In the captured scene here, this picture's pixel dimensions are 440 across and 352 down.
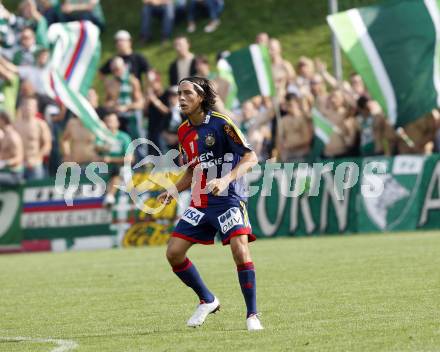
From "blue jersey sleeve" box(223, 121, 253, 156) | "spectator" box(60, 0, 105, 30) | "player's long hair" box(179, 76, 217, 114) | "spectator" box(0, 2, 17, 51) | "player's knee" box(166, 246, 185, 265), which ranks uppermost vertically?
"spectator" box(60, 0, 105, 30)

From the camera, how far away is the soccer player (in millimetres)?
8641

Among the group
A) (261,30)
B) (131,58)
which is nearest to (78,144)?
(131,58)

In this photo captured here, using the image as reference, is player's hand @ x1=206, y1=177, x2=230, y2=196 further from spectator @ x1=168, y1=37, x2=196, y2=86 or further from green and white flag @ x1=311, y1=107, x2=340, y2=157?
spectator @ x1=168, y1=37, x2=196, y2=86

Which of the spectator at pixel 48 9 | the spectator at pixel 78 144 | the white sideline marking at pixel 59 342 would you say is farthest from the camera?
the spectator at pixel 48 9

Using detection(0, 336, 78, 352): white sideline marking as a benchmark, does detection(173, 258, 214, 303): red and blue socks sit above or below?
above

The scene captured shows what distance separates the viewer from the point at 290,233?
66.0 ft

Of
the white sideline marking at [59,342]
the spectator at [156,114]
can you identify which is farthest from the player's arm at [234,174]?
the spectator at [156,114]

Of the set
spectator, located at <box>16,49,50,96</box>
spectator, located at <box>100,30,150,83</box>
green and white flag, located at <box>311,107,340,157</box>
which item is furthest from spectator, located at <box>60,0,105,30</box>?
green and white flag, located at <box>311,107,340,157</box>

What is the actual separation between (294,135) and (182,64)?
2513 millimetres

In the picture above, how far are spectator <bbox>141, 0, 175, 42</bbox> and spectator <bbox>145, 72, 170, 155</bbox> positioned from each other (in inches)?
298

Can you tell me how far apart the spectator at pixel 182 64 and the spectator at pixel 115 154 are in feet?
4.77

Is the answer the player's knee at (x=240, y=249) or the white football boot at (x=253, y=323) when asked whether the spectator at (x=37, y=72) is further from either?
the white football boot at (x=253, y=323)

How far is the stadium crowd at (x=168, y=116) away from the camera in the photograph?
19.8m

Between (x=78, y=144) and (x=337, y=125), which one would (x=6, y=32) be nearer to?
(x=78, y=144)
